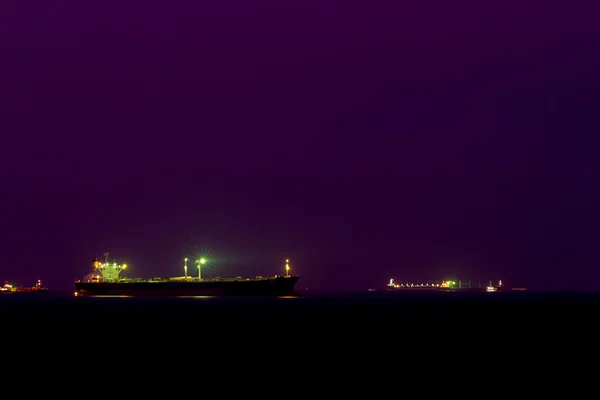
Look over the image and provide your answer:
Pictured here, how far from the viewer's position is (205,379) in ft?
94.1

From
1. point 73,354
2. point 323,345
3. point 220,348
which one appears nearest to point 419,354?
point 323,345

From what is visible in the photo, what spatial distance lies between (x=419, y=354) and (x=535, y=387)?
12.0 meters

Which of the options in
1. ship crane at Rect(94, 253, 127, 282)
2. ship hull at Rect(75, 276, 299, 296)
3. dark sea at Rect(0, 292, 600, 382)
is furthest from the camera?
ship crane at Rect(94, 253, 127, 282)

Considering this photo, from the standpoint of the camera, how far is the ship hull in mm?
144625

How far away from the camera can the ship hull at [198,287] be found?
144625 mm

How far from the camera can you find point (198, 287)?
6058 inches

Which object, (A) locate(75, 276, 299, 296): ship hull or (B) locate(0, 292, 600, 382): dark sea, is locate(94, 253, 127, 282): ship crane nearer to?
(A) locate(75, 276, 299, 296): ship hull

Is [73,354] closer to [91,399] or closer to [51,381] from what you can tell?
[51,381]

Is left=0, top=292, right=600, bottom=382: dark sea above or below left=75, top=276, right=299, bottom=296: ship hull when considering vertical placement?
below

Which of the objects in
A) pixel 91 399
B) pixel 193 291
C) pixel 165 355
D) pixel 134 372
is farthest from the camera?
pixel 193 291

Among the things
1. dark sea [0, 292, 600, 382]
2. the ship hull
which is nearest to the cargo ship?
the ship hull

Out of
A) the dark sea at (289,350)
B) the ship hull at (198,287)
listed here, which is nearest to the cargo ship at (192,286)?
the ship hull at (198,287)

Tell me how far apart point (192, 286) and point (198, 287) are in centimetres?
137

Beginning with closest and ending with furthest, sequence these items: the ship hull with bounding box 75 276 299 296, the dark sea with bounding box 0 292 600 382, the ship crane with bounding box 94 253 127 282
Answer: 1. the dark sea with bounding box 0 292 600 382
2. the ship hull with bounding box 75 276 299 296
3. the ship crane with bounding box 94 253 127 282
